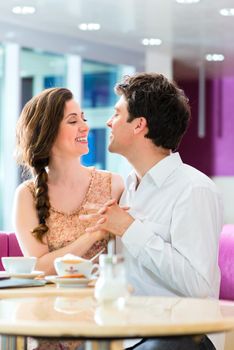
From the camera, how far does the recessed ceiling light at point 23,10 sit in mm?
8219

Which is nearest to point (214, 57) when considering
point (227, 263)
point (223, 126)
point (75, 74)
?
point (223, 126)

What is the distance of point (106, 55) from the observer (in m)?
10.5

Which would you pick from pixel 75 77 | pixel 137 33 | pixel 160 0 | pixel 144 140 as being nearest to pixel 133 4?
pixel 160 0

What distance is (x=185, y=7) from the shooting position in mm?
8086

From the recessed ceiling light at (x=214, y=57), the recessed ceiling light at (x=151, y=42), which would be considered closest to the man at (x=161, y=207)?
the recessed ceiling light at (x=151, y=42)

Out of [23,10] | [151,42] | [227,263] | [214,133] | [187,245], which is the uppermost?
[23,10]

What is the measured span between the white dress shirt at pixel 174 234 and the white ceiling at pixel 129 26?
538 cm

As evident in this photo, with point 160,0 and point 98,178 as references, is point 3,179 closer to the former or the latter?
point 160,0

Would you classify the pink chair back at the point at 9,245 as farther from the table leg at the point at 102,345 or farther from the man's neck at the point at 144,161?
the table leg at the point at 102,345

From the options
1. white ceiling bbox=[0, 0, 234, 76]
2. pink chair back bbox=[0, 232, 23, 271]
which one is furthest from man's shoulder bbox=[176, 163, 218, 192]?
white ceiling bbox=[0, 0, 234, 76]

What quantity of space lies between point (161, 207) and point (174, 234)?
141mm

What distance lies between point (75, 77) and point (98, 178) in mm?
7122

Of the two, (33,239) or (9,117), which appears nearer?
(33,239)

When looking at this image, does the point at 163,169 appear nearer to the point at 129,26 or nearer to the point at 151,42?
the point at 129,26
